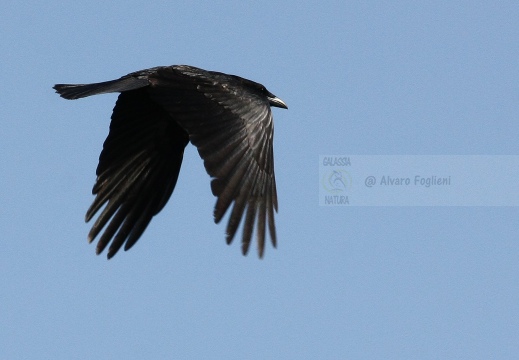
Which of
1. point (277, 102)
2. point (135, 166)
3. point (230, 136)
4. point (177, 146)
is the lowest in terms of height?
point (230, 136)

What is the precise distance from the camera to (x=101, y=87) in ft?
Answer: 51.7

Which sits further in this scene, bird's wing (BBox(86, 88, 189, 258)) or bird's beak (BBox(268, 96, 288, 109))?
bird's beak (BBox(268, 96, 288, 109))

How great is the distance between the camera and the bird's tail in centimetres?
1549

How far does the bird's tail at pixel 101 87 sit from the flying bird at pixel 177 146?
14 mm

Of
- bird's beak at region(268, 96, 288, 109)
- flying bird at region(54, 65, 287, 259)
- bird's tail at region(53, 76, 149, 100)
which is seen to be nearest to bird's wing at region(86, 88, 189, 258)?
flying bird at region(54, 65, 287, 259)

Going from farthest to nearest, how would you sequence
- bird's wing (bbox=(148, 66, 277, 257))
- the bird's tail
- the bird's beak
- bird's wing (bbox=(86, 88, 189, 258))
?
the bird's beak < bird's wing (bbox=(86, 88, 189, 258)) < the bird's tail < bird's wing (bbox=(148, 66, 277, 257))

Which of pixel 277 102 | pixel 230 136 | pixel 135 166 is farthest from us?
pixel 277 102

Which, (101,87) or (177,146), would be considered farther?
(177,146)

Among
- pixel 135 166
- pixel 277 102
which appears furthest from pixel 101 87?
pixel 277 102

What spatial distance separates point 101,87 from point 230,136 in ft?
6.27

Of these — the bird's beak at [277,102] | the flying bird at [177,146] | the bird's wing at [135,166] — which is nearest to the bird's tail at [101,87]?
the flying bird at [177,146]

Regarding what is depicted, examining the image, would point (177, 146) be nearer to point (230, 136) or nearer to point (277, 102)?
point (277, 102)

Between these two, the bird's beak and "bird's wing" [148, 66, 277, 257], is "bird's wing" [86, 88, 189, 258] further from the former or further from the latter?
the bird's beak

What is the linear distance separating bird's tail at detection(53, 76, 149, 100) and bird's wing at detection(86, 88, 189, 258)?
2.68ft
